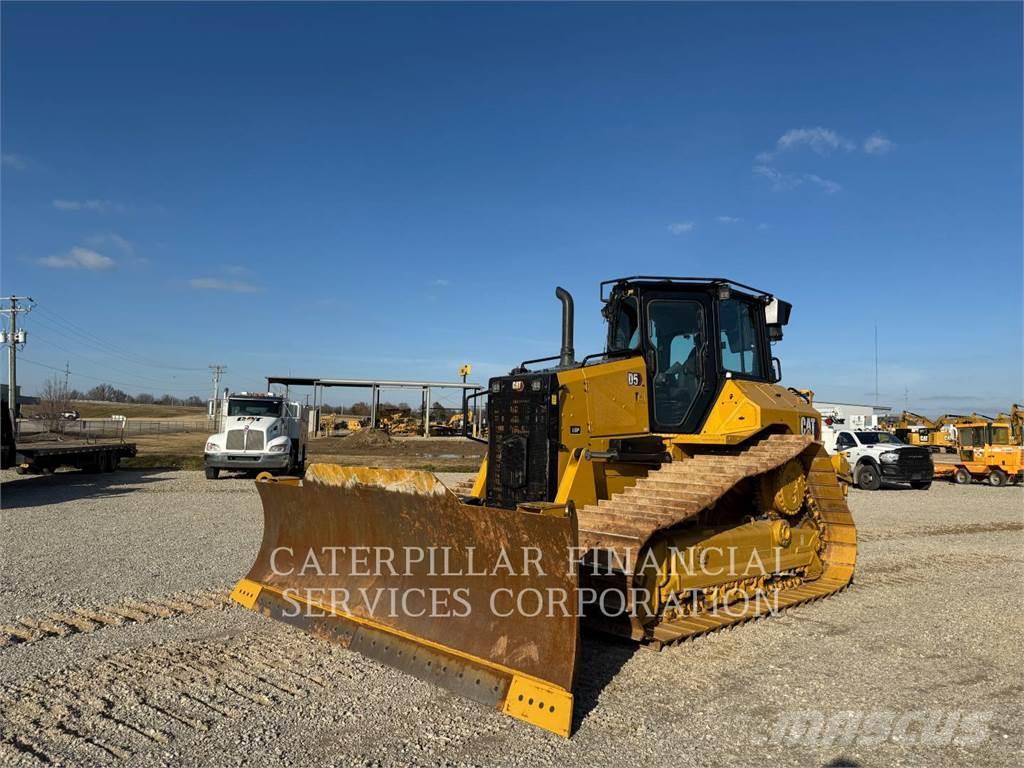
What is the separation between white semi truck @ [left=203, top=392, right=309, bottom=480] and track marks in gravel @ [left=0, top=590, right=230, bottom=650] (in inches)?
470

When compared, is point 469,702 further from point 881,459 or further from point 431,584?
point 881,459

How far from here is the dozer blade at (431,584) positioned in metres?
4.27

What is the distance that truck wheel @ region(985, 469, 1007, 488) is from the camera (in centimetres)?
2359

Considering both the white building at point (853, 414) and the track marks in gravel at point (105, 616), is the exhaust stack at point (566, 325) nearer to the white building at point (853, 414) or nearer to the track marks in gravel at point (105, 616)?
the track marks in gravel at point (105, 616)

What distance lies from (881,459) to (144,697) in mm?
21502

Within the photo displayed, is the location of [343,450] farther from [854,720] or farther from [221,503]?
[854,720]

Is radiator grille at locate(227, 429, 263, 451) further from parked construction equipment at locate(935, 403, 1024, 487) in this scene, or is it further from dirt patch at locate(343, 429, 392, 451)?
parked construction equipment at locate(935, 403, 1024, 487)

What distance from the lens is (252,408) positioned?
1895 centimetres

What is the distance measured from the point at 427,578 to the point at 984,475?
81.4 ft

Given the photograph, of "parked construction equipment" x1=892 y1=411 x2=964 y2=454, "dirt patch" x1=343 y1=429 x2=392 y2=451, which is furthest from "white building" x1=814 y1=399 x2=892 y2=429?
"dirt patch" x1=343 y1=429 x2=392 y2=451

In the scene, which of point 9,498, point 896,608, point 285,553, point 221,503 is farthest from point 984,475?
point 9,498

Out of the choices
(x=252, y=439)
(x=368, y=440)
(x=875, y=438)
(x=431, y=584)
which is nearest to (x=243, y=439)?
(x=252, y=439)

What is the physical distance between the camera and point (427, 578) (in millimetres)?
5195

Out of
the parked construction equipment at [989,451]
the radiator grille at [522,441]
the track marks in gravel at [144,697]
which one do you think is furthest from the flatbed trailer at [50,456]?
the parked construction equipment at [989,451]
